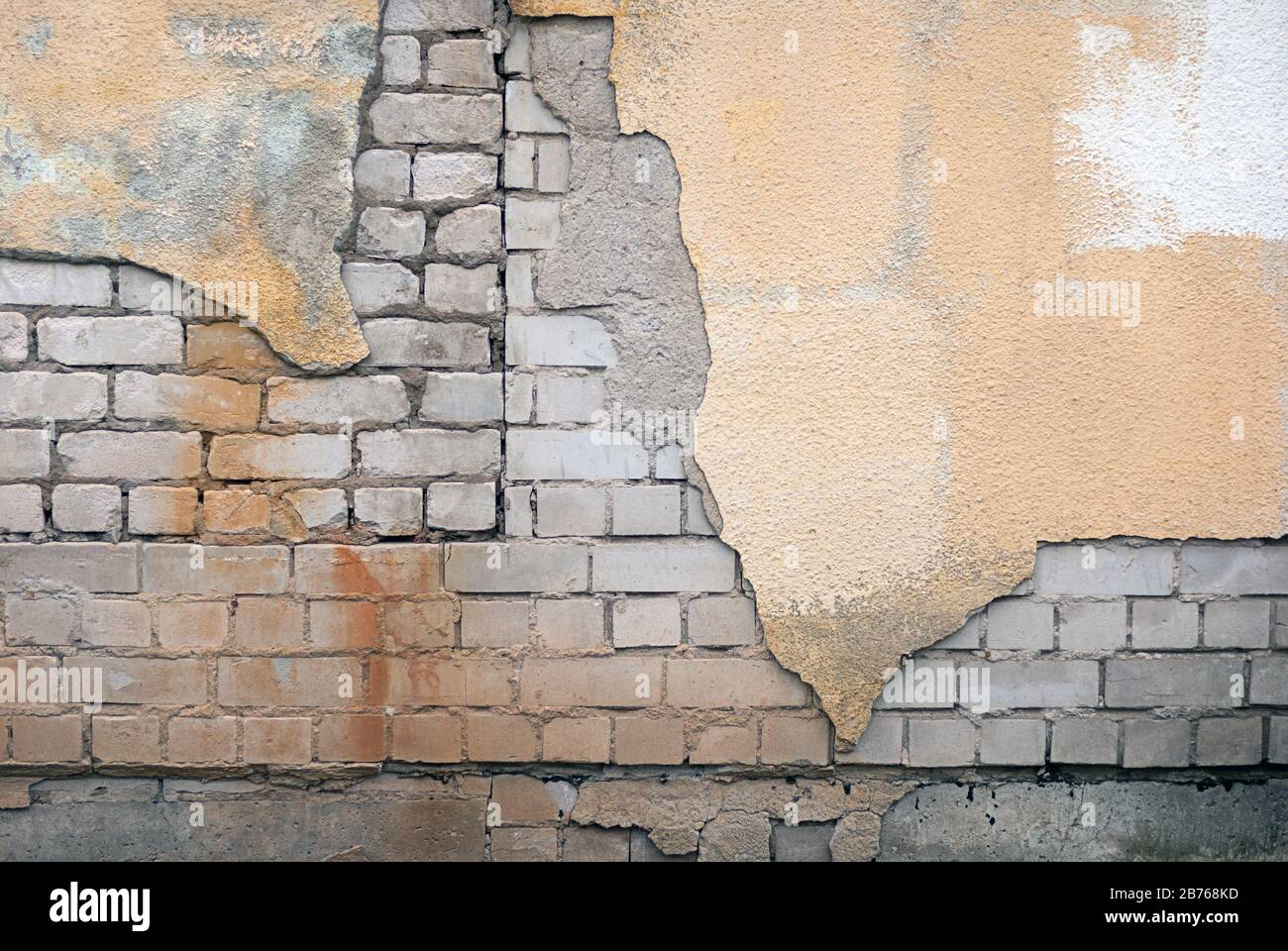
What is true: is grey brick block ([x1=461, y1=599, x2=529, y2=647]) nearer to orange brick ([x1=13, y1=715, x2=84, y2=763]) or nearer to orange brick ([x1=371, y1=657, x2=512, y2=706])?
orange brick ([x1=371, y1=657, x2=512, y2=706])

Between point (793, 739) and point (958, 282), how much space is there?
4.02ft

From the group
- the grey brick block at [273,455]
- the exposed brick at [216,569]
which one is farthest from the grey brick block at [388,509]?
the exposed brick at [216,569]

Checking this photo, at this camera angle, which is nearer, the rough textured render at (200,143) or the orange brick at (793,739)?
the rough textured render at (200,143)

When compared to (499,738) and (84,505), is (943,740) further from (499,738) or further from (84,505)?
(84,505)

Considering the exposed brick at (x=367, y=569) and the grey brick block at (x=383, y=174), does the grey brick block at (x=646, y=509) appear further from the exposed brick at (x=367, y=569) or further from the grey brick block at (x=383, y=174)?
the grey brick block at (x=383, y=174)

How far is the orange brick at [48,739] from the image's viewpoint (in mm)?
2471

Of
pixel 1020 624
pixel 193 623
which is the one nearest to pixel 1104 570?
pixel 1020 624

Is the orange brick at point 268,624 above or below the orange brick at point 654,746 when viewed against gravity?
above

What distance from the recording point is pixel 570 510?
2492mm

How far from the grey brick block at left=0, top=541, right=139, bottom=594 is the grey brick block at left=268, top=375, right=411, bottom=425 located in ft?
1.69

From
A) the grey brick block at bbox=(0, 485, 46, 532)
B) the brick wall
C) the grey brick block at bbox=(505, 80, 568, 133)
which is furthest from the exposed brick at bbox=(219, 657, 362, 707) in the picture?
the grey brick block at bbox=(505, 80, 568, 133)

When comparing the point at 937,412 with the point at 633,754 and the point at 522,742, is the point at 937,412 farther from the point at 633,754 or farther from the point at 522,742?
the point at 522,742

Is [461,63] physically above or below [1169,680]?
above

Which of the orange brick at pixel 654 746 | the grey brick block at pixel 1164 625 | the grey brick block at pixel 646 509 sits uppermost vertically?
the grey brick block at pixel 646 509
